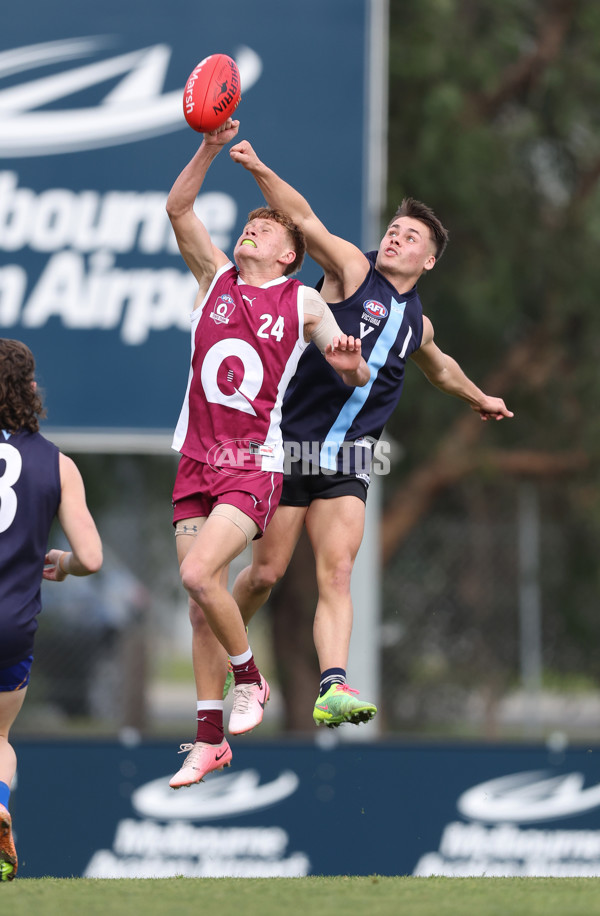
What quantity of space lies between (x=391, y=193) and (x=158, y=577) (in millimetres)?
3500

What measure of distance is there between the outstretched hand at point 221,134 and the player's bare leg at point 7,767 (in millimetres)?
2190

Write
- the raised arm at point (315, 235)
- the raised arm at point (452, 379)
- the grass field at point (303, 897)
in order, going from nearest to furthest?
Answer: the grass field at point (303, 897)
the raised arm at point (315, 235)
the raised arm at point (452, 379)

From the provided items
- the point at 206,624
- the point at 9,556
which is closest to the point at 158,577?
the point at 206,624

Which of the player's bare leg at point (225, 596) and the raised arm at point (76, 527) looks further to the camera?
the player's bare leg at point (225, 596)

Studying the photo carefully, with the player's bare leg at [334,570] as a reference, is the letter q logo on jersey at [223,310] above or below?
above

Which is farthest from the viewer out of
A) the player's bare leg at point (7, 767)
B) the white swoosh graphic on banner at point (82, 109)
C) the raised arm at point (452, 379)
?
the white swoosh graphic on banner at point (82, 109)

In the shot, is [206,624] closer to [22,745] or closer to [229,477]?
[229,477]

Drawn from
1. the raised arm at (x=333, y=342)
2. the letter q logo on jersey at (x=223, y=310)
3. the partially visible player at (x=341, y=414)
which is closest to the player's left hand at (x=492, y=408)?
the partially visible player at (x=341, y=414)

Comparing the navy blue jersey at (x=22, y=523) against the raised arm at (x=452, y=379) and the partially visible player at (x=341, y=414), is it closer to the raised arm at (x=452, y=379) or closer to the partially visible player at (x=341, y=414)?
the partially visible player at (x=341, y=414)

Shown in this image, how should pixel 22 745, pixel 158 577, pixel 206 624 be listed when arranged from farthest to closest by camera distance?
pixel 158 577 → pixel 22 745 → pixel 206 624

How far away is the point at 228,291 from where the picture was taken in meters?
5.11

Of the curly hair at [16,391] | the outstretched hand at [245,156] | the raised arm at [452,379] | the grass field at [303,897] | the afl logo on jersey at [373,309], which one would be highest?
the outstretched hand at [245,156]

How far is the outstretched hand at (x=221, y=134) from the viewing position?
5.05 metres

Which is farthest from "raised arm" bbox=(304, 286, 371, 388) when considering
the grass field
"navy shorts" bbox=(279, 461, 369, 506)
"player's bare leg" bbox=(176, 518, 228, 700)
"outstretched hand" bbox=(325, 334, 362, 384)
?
the grass field
